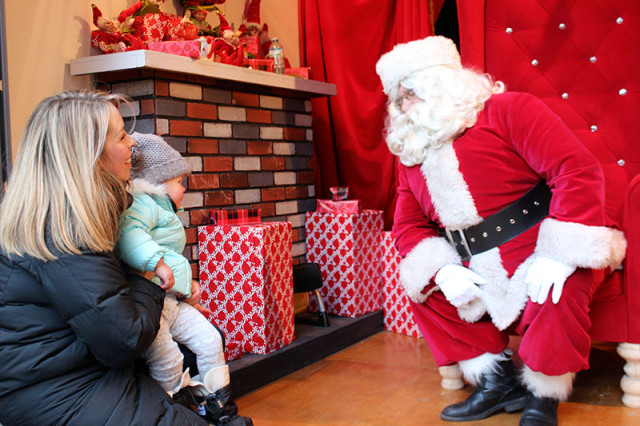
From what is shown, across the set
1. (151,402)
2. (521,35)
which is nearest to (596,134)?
(521,35)

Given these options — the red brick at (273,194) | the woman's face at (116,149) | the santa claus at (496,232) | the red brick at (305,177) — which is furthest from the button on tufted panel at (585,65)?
the woman's face at (116,149)

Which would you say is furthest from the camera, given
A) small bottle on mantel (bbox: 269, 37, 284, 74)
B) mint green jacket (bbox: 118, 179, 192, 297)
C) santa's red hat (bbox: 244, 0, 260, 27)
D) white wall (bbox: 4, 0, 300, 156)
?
santa's red hat (bbox: 244, 0, 260, 27)

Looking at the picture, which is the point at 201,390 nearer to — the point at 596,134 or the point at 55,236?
the point at 55,236

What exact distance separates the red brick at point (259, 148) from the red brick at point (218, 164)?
0.16 metres

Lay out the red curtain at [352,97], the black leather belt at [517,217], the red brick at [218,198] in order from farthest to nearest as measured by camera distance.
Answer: the red curtain at [352,97] → the red brick at [218,198] → the black leather belt at [517,217]

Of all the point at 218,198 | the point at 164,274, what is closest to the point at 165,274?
the point at 164,274

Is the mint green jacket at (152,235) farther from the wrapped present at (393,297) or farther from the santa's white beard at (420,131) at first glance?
the wrapped present at (393,297)

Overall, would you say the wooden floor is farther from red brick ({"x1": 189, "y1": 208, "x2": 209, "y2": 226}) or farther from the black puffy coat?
the black puffy coat

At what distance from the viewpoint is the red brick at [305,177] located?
3348 millimetres

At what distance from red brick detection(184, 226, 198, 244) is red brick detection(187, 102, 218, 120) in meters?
0.48

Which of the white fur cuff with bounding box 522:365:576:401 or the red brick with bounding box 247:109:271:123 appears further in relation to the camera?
the red brick with bounding box 247:109:271:123

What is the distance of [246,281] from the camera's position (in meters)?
2.59

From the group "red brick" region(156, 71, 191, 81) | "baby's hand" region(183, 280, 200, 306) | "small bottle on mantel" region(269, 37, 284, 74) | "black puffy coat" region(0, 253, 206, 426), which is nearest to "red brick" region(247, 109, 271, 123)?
"small bottle on mantel" region(269, 37, 284, 74)

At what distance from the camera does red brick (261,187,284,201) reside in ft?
10.1
